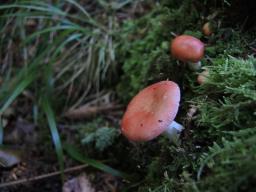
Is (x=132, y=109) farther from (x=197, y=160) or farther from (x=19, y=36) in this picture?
(x=19, y=36)

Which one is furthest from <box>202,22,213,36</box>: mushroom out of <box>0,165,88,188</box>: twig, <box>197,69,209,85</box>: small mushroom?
<box>0,165,88,188</box>: twig

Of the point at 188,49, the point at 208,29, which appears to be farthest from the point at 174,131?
the point at 208,29

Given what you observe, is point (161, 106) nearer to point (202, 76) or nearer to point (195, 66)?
point (202, 76)

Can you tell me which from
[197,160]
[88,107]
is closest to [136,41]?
[88,107]

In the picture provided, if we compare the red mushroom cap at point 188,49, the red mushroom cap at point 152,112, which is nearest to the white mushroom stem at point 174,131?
the red mushroom cap at point 152,112

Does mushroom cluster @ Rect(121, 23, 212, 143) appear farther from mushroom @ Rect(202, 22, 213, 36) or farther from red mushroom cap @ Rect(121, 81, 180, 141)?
mushroom @ Rect(202, 22, 213, 36)
